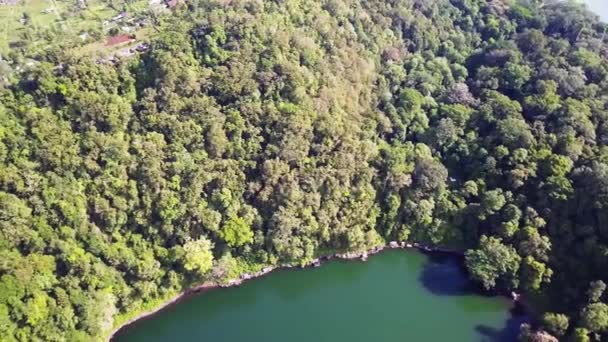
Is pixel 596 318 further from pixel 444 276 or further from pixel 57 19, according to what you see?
pixel 57 19

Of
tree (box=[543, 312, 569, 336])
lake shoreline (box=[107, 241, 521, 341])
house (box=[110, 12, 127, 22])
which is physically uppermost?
house (box=[110, 12, 127, 22])

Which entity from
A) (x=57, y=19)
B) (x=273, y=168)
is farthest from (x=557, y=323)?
(x=57, y=19)

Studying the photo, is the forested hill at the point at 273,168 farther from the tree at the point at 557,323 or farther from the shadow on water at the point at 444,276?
the shadow on water at the point at 444,276

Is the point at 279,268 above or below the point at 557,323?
below

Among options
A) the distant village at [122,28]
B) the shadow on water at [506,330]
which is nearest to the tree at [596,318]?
the shadow on water at [506,330]

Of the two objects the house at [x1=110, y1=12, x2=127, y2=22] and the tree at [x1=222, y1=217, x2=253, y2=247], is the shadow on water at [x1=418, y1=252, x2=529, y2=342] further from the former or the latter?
the house at [x1=110, y1=12, x2=127, y2=22]

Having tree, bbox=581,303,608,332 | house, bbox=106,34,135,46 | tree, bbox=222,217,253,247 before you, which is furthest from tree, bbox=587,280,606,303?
house, bbox=106,34,135,46
